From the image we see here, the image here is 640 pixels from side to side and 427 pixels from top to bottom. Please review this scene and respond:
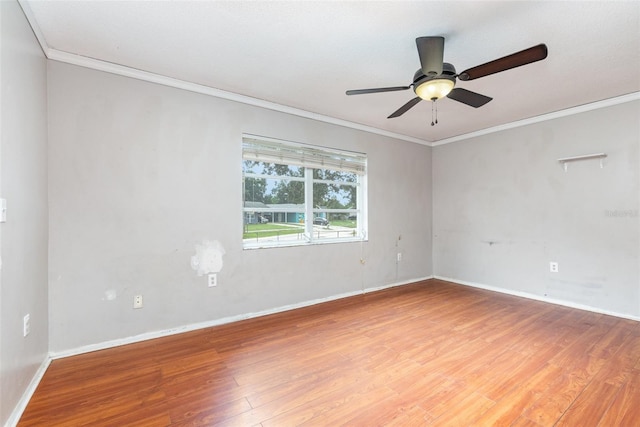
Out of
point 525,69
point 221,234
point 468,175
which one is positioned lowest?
point 221,234

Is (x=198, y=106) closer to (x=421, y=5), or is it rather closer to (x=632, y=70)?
(x=421, y=5)

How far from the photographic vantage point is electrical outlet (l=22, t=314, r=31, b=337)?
5.81 ft

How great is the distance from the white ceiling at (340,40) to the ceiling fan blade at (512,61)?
364mm

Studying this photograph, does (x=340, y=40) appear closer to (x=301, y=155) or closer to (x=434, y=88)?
(x=434, y=88)

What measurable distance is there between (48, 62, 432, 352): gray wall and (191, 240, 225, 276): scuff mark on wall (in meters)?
0.06

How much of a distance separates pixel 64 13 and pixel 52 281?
6.38 feet

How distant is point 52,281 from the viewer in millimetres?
2275

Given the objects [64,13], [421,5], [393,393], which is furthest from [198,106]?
[393,393]

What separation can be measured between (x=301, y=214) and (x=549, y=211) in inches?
127

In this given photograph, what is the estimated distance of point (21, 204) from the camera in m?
1.75

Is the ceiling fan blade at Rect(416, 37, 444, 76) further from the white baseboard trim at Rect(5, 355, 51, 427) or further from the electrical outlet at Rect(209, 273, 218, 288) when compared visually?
the white baseboard trim at Rect(5, 355, 51, 427)

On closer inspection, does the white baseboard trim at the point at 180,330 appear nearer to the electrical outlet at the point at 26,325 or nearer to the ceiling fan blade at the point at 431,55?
the electrical outlet at the point at 26,325

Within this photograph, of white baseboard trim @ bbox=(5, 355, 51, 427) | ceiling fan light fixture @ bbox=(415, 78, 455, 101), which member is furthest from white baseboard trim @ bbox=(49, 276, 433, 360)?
ceiling fan light fixture @ bbox=(415, 78, 455, 101)

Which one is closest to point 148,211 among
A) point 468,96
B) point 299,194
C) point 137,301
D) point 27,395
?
point 137,301
